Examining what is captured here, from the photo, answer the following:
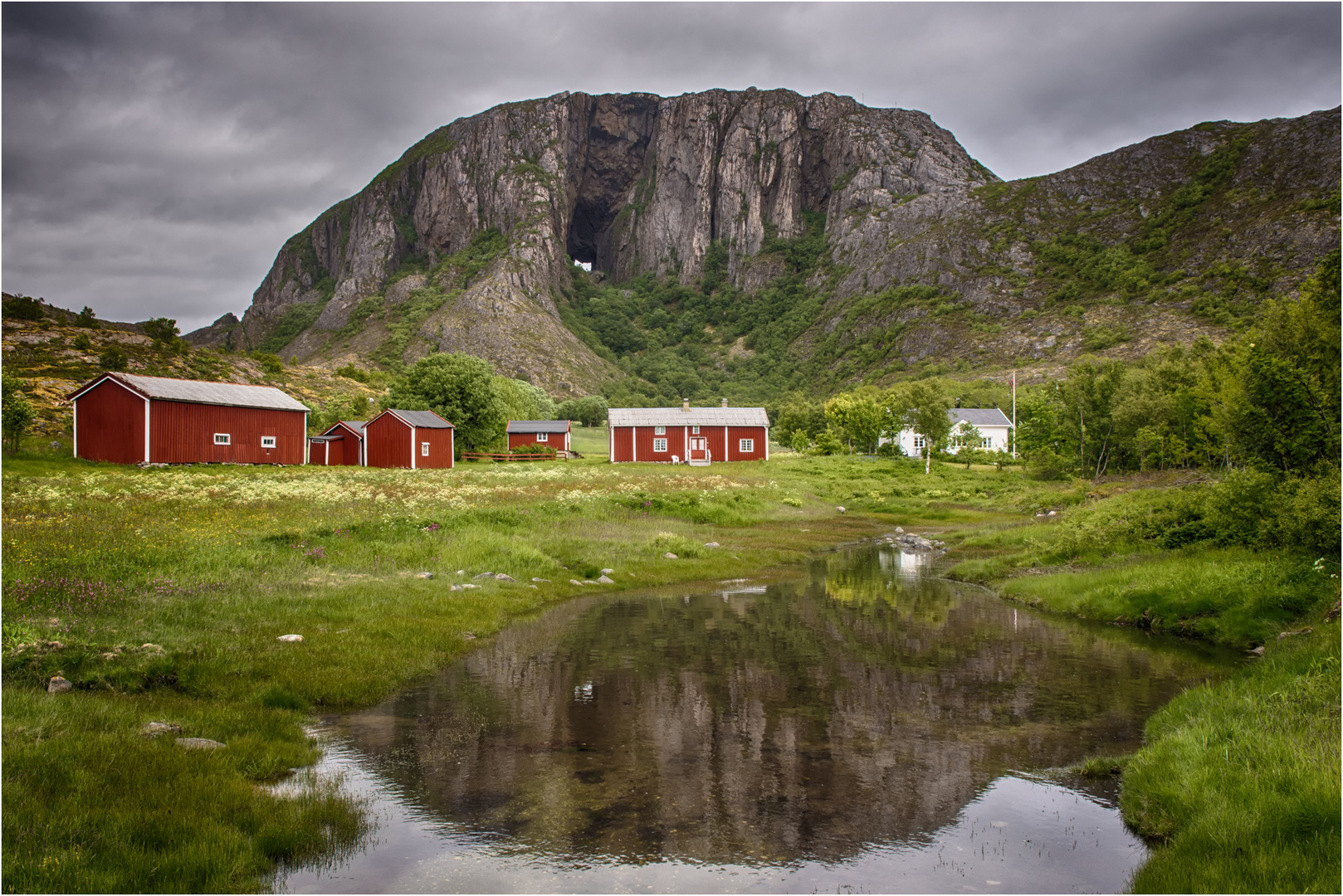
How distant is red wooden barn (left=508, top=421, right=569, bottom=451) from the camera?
329ft

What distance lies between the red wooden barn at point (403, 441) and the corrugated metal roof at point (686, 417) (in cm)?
1829

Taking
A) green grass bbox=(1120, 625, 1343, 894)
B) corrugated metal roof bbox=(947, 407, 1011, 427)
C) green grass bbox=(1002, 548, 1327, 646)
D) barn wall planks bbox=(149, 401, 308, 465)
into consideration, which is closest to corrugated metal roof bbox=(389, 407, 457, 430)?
barn wall planks bbox=(149, 401, 308, 465)

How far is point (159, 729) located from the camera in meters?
9.02

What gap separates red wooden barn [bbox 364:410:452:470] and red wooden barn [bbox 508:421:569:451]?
32941 millimetres

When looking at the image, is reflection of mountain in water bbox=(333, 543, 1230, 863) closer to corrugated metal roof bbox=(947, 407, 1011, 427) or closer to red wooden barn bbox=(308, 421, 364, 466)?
red wooden barn bbox=(308, 421, 364, 466)

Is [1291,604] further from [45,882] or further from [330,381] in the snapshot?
[330,381]

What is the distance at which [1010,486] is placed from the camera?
56.2 meters

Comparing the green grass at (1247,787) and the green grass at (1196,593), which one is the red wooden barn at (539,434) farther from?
the green grass at (1247,787)

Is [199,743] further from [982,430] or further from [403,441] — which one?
[982,430]

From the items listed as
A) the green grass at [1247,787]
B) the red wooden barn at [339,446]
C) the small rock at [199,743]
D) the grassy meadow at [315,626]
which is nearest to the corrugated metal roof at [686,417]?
the red wooden barn at [339,446]

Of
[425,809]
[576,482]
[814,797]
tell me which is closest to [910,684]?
[814,797]

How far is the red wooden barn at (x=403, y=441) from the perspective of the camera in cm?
6384

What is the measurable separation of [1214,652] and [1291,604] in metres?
1.86

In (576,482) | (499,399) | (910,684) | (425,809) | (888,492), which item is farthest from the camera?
(499,399)
